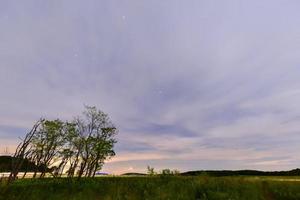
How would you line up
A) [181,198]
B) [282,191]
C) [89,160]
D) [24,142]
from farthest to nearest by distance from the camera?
1. [89,160]
2. [24,142]
3. [282,191]
4. [181,198]

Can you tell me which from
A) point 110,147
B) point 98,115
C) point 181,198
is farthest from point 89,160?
point 181,198

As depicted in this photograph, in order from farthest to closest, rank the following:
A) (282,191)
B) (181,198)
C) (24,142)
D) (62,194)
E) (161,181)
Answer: (24,142)
(161,181)
(62,194)
(282,191)
(181,198)

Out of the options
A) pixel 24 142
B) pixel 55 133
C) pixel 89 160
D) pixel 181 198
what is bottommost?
pixel 181 198

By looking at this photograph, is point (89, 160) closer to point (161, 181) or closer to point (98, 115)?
point (98, 115)

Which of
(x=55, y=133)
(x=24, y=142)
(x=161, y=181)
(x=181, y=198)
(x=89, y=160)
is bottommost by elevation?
(x=181, y=198)

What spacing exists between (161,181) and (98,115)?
3063cm

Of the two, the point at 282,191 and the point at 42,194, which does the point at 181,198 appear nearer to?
the point at 282,191

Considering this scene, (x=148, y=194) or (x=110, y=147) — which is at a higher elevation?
(x=110, y=147)

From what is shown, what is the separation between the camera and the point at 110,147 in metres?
60.2

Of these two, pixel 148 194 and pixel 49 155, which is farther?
pixel 49 155

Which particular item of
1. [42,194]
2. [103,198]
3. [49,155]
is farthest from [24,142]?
[49,155]

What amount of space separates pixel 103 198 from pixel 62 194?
18.0 feet

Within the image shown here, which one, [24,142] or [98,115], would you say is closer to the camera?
[24,142]

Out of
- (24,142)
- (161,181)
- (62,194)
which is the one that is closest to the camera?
(62,194)
